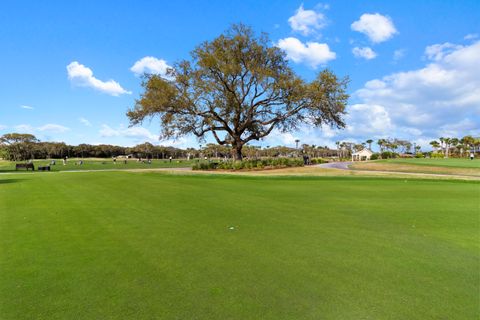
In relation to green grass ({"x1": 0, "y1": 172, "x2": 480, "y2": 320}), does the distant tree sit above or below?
above

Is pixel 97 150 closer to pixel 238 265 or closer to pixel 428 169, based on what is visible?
pixel 428 169

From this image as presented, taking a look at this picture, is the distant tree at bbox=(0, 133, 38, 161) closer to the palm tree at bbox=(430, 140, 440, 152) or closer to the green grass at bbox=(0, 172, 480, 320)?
the green grass at bbox=(0, 172, 480, 320)

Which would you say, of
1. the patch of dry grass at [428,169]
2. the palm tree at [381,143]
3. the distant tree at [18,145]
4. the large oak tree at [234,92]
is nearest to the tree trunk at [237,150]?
the large oak tree at [234,92]

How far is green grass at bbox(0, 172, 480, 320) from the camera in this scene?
2.90 metres

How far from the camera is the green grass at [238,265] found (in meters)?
2.90

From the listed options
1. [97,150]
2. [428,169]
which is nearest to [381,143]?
[428,169]

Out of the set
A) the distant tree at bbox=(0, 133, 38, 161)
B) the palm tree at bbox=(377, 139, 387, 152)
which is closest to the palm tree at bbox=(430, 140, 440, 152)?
the palm tree at bbox=(377, 139, 387, 152)

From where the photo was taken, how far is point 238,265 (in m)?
3.96

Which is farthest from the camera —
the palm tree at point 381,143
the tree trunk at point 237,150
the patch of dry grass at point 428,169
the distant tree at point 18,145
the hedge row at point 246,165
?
the palm tree at point 381,143

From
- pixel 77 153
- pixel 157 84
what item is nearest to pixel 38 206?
pixel 157 84

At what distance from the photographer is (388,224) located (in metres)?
6.54

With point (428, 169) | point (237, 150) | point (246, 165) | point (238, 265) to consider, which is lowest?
point (428, 169)

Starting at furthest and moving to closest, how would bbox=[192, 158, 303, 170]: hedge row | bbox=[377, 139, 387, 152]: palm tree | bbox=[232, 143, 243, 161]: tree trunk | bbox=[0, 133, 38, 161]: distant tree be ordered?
bbox=[377, 139, 387, 152]: palm tree
bbox=[0, 133, 38, 161]: distant tree
bbox=[232, 143, 243, 161]: tree trunk
bbox=[192, 158, 303, 170]: hedge row

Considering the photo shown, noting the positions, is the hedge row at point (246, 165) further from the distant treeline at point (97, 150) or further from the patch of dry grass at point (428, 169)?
the distant treeline at point (97, 150)
